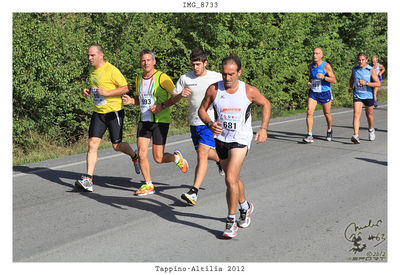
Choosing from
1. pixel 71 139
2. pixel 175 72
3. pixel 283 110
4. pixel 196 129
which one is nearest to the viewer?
pixel 196 129

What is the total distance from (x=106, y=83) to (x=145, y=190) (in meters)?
1.68

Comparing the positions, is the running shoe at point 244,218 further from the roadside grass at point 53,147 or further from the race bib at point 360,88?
the race bib at point 360,88

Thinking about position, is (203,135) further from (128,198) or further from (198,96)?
(128,198)

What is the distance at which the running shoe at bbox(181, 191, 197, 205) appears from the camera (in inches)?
281

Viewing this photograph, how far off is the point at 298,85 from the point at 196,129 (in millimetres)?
11201

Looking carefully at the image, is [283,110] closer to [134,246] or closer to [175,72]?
[175,72]

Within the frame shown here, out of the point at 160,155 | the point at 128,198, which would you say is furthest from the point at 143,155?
the point at 128,198

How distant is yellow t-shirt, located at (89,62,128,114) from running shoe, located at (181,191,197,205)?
1938 millimetres

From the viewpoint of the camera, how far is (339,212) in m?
6.98

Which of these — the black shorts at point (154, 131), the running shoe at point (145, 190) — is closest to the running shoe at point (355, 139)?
the black shorts at point (154, 131)

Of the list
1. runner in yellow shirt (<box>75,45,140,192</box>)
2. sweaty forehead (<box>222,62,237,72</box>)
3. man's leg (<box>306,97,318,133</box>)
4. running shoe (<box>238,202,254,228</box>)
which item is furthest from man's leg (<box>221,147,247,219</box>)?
man's leg (<box>306,97,318,133</box>)

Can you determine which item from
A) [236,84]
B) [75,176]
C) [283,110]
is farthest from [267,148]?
[283,110]

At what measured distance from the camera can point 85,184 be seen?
7.98 metres

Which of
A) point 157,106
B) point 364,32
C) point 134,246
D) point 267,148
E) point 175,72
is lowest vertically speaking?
point 134,246
